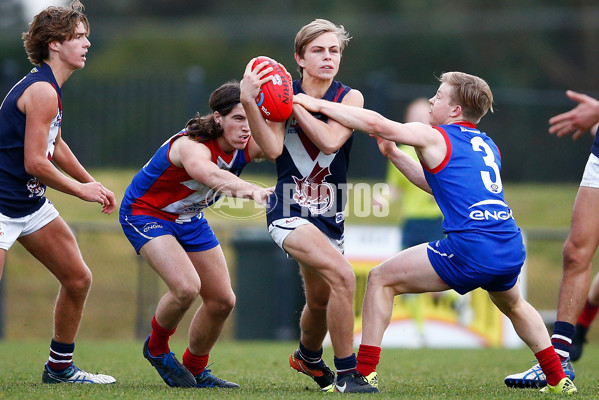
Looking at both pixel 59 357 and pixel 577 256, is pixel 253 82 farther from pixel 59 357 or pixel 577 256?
pixel 577 256

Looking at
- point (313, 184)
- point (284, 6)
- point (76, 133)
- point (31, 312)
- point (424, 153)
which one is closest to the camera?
point (424, 153)

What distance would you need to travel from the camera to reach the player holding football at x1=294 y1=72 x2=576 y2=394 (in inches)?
179

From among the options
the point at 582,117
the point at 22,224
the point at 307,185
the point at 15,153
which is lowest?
the point at 22,224

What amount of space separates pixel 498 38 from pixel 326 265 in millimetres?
20108

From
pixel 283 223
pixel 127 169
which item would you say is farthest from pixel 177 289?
pixel 127 169

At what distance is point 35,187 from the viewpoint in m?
5.02

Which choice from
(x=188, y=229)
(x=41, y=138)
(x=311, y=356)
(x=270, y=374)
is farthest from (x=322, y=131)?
(x=270, y=374)

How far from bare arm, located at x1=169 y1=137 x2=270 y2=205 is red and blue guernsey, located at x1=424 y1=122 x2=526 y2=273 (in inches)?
39.9

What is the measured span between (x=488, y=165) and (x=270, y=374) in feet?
7.66

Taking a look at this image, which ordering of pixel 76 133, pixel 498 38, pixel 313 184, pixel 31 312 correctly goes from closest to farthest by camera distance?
1. pixel 313 184
2. pixel 31 312
3. pixel 76 133
4. pixel 498 38

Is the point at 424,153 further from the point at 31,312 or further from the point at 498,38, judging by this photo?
the point at 498,38

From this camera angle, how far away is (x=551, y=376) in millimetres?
4762

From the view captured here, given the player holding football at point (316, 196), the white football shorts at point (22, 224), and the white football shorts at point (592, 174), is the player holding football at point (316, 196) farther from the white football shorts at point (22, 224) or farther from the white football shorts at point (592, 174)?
the white football shorts at point (592, 174)

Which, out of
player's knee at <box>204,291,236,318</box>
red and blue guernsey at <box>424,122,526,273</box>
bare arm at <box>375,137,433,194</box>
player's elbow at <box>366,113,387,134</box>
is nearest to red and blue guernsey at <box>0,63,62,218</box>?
player's knee at <box>204,291,236,318</box>
